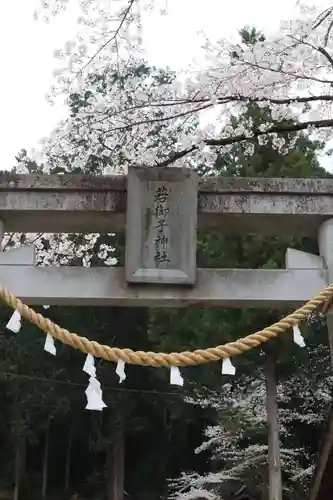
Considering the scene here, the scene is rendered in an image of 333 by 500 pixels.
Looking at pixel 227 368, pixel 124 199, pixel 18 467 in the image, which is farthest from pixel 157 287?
pixel 18 467

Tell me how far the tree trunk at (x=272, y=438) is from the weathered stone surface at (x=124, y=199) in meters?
7.81

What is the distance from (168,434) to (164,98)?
15608 mm

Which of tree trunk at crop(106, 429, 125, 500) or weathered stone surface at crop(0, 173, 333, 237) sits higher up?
weathered stone surface at crop(0, 173, 333, 237)

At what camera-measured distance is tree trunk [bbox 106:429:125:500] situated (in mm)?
17406

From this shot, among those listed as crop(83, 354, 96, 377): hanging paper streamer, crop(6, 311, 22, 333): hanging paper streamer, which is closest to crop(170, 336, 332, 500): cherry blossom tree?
crop(83, 354, 96, 377): hanging paper streamer

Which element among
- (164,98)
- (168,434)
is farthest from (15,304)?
(168,434)

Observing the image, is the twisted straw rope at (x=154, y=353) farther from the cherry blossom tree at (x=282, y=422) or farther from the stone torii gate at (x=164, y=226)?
the cherry blossom tree at (x=282, y=422)

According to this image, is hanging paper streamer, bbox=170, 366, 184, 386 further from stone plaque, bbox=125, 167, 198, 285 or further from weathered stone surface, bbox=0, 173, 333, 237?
weathered stone surface, bbox=0, 173, 333, 237

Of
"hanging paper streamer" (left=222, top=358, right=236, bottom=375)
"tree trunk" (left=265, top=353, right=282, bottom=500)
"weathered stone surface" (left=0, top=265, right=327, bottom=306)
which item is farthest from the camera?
"tree trunk" (left=265, top=353, right=282, bottom=500)

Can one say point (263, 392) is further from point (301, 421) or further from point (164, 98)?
point (164, 98)

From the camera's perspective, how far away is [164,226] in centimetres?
356

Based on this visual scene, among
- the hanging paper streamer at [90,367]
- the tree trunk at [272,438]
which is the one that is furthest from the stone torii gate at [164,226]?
the tree trunk at [272,438]

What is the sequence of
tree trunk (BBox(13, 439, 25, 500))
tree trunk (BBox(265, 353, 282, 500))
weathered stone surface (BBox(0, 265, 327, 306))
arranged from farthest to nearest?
tree trunk (BBox(13, 439, 25, 500)) < tree trunk (BBox(265, 353, 282, 500)) < weathered stone surface (BBox(0, 265, 327, 306))

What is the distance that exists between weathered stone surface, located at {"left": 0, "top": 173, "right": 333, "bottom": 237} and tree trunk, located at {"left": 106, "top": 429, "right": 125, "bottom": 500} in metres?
14.7
